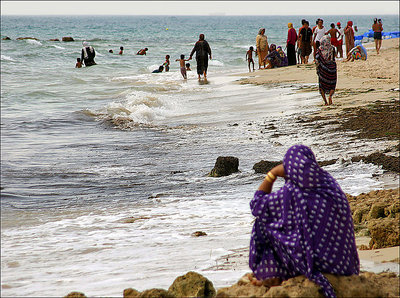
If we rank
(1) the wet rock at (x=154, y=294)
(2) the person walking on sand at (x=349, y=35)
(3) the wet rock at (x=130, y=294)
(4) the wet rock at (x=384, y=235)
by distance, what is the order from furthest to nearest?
(2) the person walking on sand at (x=349, y=35), (4) the wet rock at (x=384, y=235), (3) the wet rock at (x=130, y=294), (1) the wet rock at (x=154, y=294)

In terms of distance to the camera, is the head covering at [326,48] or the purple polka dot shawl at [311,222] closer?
the purple polka dot shawl at [311,222]

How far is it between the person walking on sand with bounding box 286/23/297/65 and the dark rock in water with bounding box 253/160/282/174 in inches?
504

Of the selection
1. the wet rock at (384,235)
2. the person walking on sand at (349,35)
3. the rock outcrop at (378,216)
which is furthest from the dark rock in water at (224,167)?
the person walking on sand at (349,35)

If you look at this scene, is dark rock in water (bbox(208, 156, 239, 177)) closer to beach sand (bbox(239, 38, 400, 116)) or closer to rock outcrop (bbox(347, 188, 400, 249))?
rock outcrop (bbox(347, 188, 400, 249))

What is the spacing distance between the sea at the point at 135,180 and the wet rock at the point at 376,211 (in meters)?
1.11

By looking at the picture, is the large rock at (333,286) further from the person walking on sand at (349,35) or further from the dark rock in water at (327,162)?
the person walking on sand at (349,35)

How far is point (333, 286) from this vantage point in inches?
125

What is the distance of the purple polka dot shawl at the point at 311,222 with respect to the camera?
316 cm

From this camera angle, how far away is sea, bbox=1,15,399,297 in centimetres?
433

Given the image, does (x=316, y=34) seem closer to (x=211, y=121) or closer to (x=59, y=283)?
(x=211, y=121)

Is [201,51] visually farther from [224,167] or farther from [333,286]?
[333,286]

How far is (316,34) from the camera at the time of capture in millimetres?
17312

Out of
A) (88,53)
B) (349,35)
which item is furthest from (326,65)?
(88,53)

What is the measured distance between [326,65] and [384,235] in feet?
22.9
